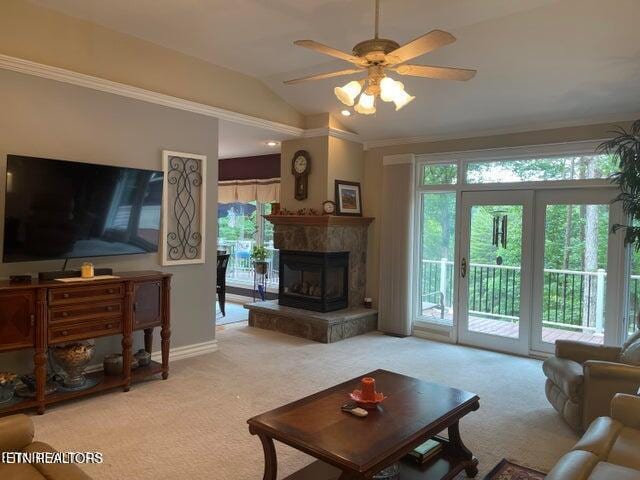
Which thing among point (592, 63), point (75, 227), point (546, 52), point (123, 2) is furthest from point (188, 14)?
point (592, 63)

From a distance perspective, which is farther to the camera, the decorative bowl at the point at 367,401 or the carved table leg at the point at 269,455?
the decorative bowl at the point at 367,401

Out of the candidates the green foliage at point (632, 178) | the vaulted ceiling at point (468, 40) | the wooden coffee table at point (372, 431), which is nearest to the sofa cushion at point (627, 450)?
the wooden coffee table at point (372, 431)

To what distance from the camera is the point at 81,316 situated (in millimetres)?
3514

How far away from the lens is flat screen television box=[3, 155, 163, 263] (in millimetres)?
3350

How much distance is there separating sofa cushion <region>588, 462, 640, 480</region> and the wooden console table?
333cm

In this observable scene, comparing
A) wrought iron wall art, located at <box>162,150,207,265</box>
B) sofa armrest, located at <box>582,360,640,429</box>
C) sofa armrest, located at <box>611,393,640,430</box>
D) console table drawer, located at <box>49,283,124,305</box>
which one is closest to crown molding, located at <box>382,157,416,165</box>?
wrought iron wall art, located at <box>162,150,207,265</box>

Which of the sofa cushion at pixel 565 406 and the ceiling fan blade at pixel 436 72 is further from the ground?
the ceiling fan blade at pixel 436 72

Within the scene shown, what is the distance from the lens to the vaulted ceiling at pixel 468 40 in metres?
3.65

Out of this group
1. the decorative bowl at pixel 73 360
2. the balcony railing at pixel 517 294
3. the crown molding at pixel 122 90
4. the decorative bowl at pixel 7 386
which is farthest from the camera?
the balcony railing at pixel 517 294

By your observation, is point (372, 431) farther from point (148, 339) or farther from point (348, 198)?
point (348, 198)

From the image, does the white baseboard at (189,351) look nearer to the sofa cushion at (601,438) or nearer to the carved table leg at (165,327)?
the carved table leg at (165,327)

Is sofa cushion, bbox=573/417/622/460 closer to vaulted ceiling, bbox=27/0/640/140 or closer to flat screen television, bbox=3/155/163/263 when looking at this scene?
vaulted ceiling, bbox=27/0/640/140

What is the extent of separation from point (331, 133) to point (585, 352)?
3836 mm

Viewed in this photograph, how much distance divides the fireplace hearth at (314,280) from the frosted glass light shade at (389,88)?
330cm
